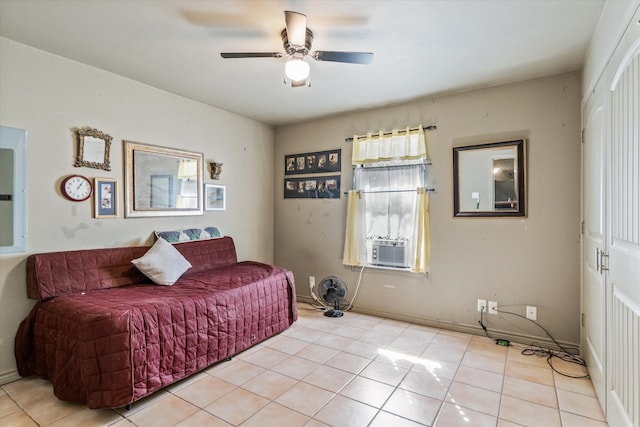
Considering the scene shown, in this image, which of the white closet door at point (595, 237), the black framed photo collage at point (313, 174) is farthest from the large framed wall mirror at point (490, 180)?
the black framed photo collage at point (313, 174)

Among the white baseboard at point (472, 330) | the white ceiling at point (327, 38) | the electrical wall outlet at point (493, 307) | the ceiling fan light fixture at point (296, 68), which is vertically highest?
the white ceiling at point (327, 38)

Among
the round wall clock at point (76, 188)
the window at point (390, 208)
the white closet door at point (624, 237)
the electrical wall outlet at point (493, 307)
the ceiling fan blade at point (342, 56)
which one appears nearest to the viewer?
the white closet door at point (624, 237)

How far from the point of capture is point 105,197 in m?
2.79

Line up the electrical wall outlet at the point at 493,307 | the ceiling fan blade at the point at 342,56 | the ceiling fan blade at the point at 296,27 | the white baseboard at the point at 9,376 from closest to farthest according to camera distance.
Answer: the ceiling fan blade at the point at 296,27
the ceiling fan blade at the point at 342,56
the white baseboard at the point at 9,376
the electrical wall outlet at the point at 493,307

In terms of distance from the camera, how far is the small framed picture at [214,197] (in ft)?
12.1

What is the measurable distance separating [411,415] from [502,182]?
7.26ft

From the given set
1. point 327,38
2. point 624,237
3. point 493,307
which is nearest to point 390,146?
point 327,38

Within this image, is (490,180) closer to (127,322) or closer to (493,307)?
(493,307)

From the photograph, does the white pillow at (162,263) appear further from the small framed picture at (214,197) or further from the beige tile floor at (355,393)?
the beige tile floor at (355,393)

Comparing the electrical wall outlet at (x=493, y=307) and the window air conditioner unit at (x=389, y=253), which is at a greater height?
the window air conditioner unit at (x=389, y=253)

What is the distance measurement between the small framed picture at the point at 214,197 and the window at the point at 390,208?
5.07 feet

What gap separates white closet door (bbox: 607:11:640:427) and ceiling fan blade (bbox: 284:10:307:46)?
1.58 m

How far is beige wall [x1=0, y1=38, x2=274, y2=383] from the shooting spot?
231 cm

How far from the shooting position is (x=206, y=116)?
145 inches
